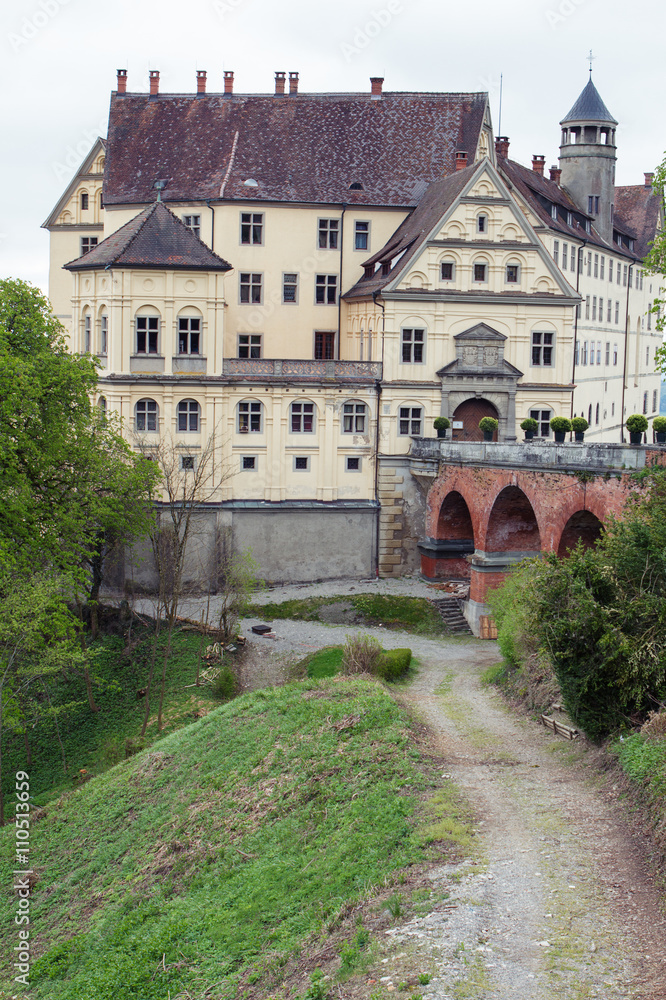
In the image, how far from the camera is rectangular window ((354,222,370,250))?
5272 centimetres

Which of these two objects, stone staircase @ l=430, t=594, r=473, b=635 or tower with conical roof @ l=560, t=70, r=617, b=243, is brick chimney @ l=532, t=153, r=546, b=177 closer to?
tower with conical roof @ l=560, t=70, r=617, b=243

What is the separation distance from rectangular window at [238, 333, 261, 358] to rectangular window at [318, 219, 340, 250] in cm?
530

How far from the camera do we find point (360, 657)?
31.8 metres

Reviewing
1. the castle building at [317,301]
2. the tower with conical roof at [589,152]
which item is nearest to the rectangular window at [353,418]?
the castle building at [317,301]

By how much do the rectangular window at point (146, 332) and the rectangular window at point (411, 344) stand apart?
1060 centimetres

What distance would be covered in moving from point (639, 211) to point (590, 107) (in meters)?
15.9

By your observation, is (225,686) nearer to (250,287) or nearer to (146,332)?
(146,332)

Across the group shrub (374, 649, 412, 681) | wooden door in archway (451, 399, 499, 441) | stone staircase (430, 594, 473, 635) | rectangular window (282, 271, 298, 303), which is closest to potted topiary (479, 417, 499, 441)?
wooden door in archway (451, 399, 499, 441)

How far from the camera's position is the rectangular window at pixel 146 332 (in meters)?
45.7

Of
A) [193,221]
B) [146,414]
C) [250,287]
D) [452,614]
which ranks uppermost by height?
A: [193,221]

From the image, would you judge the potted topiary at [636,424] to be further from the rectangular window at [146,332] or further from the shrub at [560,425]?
the rectangular window at [146,332]

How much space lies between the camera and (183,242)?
1805 inches

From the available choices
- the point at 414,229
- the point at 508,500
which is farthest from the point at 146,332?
the point at 508,500

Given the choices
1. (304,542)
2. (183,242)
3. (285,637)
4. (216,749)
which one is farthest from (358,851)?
(183,242)
